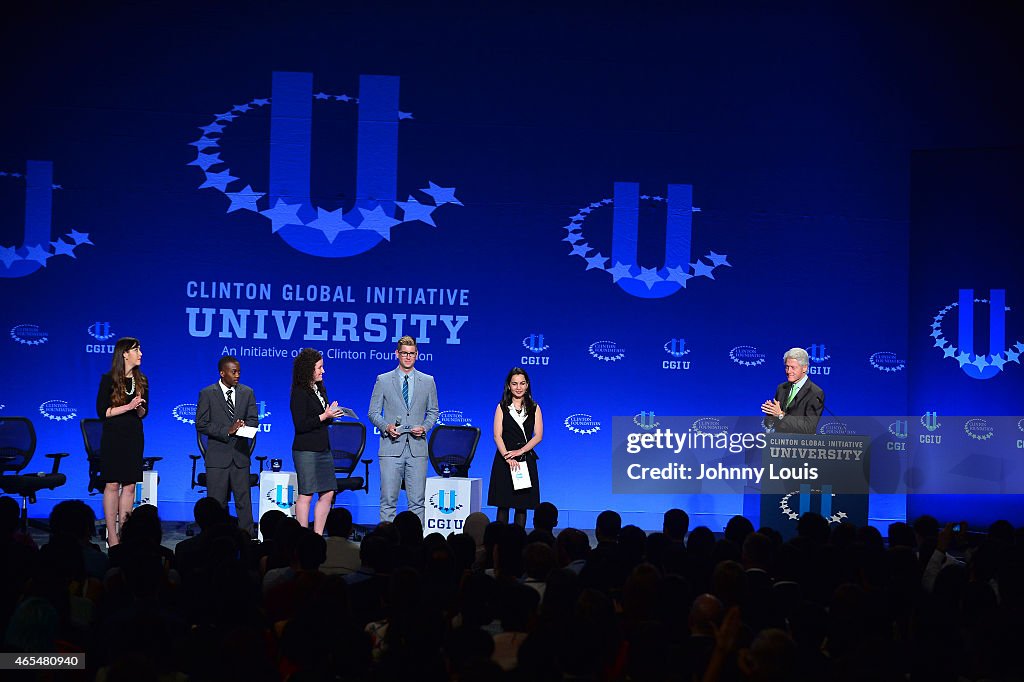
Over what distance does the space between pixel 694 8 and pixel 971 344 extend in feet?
13.5

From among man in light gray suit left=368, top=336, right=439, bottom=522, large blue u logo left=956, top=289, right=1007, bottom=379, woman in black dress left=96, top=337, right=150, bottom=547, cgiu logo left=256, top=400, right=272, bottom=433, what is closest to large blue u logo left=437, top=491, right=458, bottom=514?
man in light gray suit left=368, top=336, right=439, bottom=522

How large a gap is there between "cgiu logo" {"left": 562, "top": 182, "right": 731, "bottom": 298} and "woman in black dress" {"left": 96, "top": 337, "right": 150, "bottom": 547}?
4048mm

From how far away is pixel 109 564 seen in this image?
4.12m

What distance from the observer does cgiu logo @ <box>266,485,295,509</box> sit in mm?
7688

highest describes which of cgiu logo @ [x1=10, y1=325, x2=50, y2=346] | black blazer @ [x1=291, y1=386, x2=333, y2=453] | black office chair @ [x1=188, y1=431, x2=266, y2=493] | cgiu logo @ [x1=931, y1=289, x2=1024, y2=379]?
cgiu logo @ [x1=931, y1=289, x2=1024, y2=379]

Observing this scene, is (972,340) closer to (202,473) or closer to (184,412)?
(202,473)

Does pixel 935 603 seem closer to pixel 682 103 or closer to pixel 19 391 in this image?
pixel 682 103

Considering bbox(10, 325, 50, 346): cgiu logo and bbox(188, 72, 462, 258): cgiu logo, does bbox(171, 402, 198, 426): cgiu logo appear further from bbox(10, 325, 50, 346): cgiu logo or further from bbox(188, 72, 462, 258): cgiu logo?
bbox(188, 72, 462, 258): cgiu logo

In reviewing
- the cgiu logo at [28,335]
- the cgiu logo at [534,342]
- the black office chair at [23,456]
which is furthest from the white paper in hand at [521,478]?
the cgiu logo at [28,335]

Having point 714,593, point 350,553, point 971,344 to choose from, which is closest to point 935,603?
point 714,593

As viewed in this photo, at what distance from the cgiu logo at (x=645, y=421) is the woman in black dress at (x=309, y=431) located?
3.10 metres

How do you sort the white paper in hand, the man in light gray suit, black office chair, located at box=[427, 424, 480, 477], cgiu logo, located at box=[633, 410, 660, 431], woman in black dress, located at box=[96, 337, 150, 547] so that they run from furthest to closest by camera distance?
cgiu logo, located at box=[633, 410, 660, 431] → black office chair, located at box=[427, 424, 480, 477] → the man in light gray suit → the white paper in hand → woman in black dress, located at box=[96, 337, 150, 547]

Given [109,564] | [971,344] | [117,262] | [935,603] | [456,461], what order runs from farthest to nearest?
1. [971,344]
2. [117,262]
3. [456,461]
4. [109,564]
5. [935,603]

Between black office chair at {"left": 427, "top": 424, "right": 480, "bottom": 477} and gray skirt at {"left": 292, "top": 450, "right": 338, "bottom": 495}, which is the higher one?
black office chair at {"left": 427, "top": 424, "right": 480, "bottom": 477}
